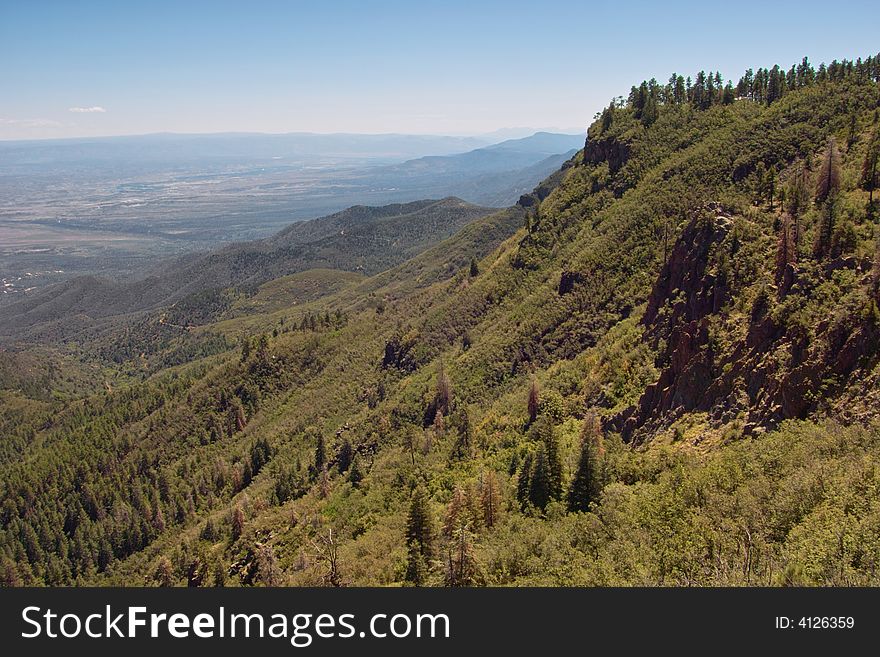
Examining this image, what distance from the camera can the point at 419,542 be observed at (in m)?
47.7

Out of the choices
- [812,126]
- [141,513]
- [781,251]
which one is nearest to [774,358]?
[781,251]

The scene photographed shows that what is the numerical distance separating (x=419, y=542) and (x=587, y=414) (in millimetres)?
25279

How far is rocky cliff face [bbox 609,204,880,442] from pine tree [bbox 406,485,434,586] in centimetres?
2240

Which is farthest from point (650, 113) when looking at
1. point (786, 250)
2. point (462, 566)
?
point (462, 566)

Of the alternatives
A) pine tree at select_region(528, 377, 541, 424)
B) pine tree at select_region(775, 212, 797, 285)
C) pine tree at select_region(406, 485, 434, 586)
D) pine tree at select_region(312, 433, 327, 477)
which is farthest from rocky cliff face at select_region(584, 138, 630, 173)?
pine tree at select_region(406, 485, 434, 586)

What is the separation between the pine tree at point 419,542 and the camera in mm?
44719

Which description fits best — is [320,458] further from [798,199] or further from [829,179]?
[829,179]

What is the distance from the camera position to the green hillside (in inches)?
1361

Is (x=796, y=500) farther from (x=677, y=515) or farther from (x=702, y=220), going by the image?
(x=702, y=220)

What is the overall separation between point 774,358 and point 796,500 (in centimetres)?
1488

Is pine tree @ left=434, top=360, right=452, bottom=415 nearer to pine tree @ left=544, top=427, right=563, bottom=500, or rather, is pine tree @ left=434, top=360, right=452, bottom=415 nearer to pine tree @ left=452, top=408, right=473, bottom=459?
pine tree @ left=452, top=408, right=473, bottom=459

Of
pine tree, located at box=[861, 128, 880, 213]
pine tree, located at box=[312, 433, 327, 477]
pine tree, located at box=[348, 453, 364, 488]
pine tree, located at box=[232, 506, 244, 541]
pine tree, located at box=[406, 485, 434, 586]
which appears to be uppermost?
pine tree, located at box=[861, 128, 880, 213]

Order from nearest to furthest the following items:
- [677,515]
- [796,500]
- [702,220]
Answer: [796,500] → [677,515] → [702,220]

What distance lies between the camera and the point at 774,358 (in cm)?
4150
